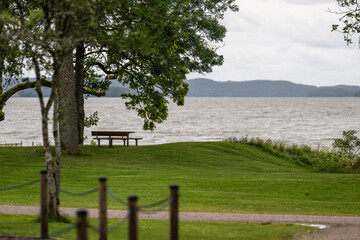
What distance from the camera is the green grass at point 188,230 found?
34.0 feet

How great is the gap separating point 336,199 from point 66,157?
14588 millimetres

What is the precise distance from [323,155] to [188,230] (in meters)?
25.1

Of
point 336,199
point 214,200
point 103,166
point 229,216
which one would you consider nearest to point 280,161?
point 103,166

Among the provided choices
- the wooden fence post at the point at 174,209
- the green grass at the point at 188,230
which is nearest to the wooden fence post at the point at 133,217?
the wooden fence post at the point at 174,209

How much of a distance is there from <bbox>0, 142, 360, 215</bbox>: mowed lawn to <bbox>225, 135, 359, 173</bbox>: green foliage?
3.45m

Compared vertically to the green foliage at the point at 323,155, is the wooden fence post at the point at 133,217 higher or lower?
higher

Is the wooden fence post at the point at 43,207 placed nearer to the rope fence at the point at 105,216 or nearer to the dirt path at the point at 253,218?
the rope fence at the point at 105,216

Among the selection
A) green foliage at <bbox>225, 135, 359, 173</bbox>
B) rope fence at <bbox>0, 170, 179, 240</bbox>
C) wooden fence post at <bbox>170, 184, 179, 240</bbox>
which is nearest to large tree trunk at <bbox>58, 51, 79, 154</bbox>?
green foliage at <bbox>225, 135, 359, 173</bbox>

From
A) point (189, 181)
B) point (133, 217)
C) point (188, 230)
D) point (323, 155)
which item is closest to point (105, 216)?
point (133, 217)

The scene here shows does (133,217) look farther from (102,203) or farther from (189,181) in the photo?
(189,181)

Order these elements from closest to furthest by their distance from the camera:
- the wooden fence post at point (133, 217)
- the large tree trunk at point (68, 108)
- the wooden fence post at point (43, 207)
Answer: the wooden fence post at point (133, 217) → the wooden fence post at point (43, 207) → the large tree trunk at point (68, 108)

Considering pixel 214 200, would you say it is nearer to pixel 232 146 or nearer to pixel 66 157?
pixel 66 157

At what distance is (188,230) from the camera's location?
11.2 metres

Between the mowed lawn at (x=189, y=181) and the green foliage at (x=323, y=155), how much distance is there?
11.3 feet
